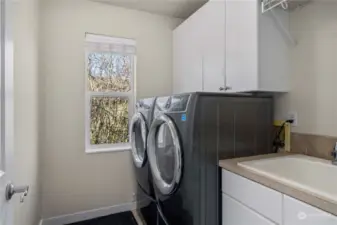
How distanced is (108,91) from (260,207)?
1.91 m

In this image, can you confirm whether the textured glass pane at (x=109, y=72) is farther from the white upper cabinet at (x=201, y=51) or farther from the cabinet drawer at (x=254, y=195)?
the cabinet drawer at (x=254, y=195)

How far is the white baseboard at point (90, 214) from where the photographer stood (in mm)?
2152

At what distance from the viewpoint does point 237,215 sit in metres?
1.24

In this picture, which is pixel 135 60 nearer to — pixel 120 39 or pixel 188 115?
Answer: pixel 120 39

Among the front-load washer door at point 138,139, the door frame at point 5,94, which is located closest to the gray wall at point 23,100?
the door frame at point 5,94

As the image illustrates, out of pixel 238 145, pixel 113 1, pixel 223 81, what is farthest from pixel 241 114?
pixel 113 1

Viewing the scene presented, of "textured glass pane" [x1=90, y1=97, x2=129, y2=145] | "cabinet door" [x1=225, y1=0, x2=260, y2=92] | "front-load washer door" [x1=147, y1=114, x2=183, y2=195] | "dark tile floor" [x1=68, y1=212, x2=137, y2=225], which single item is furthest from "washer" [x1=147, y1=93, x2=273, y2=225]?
"textured glass pane" [x1=90, y1=97, x2=129, y2=145]

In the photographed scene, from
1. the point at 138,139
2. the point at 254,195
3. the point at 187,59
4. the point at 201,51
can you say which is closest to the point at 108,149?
the point at 138,139

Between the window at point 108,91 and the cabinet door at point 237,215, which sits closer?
the cabinet door at point 237,215

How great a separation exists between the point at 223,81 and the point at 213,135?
602 mm

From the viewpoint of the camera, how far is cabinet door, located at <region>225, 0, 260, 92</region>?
1488 millimetres

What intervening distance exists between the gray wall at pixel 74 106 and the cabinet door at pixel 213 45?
2.68ft

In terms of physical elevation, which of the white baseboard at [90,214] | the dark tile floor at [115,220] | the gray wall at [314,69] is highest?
the gray wall at [314,69]

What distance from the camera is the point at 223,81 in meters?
1.78
